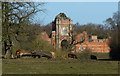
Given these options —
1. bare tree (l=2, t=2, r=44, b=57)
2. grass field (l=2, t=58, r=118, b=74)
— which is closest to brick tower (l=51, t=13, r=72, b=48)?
bare tree (l=2, t=2, r=44, b=57)

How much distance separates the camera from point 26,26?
4544 cm

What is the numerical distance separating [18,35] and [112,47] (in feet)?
73.0

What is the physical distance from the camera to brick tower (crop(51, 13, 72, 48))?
309ft

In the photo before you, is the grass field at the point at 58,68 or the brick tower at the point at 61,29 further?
the brick tower at the point at 61,29

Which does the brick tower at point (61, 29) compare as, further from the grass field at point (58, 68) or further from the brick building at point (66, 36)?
the grass field at point (58, 68)

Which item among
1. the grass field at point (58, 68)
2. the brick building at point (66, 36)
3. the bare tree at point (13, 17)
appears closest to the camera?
the grass field at point (58, 68)

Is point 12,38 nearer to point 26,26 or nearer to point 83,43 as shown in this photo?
point 26,26

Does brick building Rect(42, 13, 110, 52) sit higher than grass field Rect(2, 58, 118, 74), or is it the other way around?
brick building Rect(42, 13, 110, 52)

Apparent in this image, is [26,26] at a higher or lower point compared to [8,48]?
higher

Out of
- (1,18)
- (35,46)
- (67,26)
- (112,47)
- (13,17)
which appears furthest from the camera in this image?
(67,26)

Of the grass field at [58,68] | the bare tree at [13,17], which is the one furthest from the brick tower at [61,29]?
the grass field at [58,68]

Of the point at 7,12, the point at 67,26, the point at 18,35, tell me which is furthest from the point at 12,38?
the point at 67,26

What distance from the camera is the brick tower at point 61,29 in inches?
3707

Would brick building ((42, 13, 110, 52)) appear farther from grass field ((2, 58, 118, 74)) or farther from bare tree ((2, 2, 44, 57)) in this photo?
grass field ((2, 58, 118, 74))
